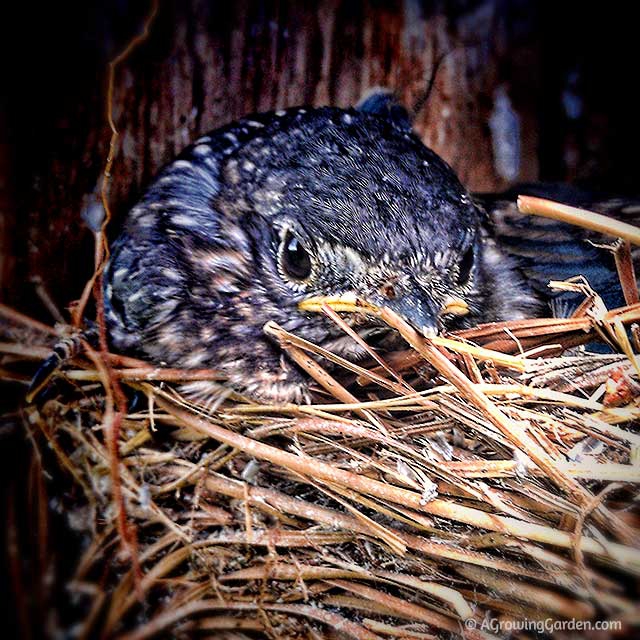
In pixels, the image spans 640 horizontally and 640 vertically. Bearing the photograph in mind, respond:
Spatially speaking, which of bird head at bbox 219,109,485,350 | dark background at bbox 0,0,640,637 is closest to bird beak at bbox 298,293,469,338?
bird head at bbox 219,109,485,350

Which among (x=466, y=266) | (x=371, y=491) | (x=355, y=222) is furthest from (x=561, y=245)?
(x=371, y=491)

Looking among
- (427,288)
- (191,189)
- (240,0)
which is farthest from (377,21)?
(427,288)

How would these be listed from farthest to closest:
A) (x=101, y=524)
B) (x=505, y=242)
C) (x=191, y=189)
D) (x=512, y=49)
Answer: (x=512, y=49)
(x=505, y=242)
(x=191, y=189)
(x=101, y=524)

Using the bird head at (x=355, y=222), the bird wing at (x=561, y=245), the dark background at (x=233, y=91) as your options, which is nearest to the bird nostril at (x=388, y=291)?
the bird head at (x=355, y=222)

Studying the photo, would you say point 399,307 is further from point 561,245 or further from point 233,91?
point 233,91

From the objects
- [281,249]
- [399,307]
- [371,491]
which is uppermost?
[281,249]

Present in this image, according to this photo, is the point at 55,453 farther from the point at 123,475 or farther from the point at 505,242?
the point at 505,242

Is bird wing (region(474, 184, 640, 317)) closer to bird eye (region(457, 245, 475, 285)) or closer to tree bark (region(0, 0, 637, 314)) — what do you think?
bird eye (region(457, 245, 475, 285))
